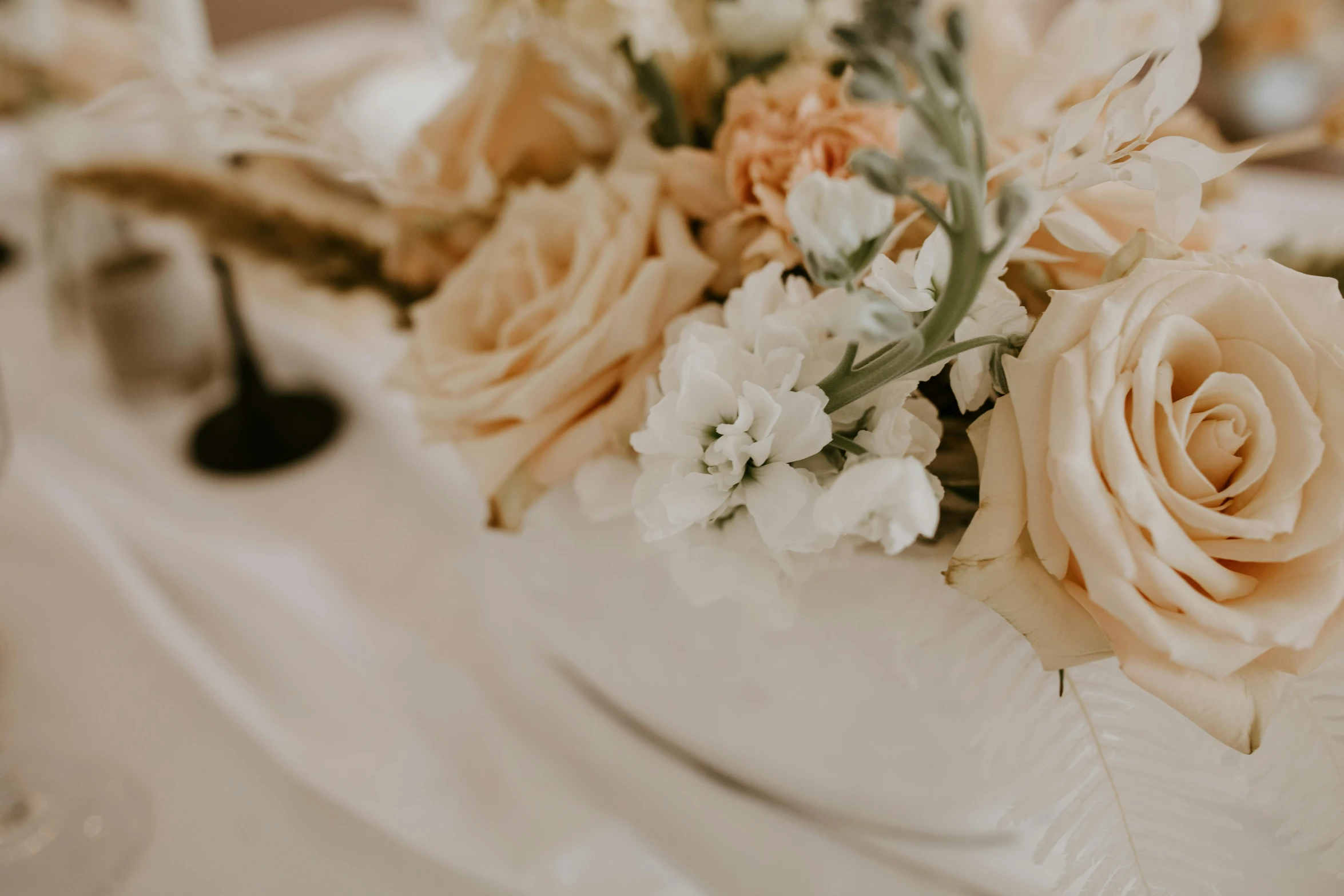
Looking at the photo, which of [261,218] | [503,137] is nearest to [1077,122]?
[503,137]

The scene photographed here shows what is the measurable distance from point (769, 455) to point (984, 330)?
7 centimetres

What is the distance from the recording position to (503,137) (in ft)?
1.24

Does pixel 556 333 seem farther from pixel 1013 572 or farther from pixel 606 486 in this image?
pixel 1013 572

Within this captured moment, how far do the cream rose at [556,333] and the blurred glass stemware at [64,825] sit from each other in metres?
0.19

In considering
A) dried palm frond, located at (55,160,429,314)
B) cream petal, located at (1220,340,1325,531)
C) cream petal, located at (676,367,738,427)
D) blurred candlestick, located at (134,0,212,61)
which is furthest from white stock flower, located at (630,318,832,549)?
blurred candlestick, located at (134,0,212,61)

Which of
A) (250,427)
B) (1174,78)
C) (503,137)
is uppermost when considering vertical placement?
(1174,78)

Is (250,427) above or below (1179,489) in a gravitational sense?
below

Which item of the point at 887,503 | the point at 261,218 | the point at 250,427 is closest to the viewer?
the point at 887,503

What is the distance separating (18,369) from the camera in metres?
0.66

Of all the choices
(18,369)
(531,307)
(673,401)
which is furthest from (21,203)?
(673,401)

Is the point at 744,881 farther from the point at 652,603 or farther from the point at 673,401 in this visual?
the point at 673,401

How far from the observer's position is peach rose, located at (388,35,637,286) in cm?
36

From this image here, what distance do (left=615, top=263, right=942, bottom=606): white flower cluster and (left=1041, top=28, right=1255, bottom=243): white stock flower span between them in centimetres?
7

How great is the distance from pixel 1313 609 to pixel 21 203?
3.42ft
